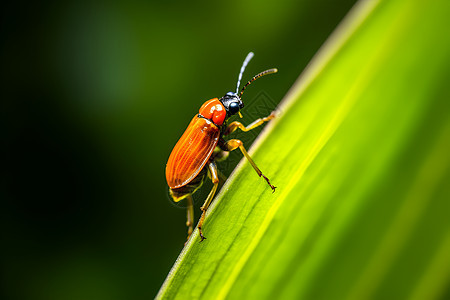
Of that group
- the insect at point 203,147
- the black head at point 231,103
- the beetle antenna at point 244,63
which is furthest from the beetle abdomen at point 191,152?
the beetle antenna at point 244,63

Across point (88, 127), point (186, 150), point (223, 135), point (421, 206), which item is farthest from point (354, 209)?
point (88, 127)

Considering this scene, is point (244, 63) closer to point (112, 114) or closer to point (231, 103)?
point (231, 103)

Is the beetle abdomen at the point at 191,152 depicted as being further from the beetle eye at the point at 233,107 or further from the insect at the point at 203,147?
the beetle eye at the point at 233,107

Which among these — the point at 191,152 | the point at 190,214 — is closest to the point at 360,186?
the point at 191,152

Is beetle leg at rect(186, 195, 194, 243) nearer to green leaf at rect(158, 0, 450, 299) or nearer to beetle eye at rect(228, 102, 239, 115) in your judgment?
beetle eye at rect(228, 102, 239, 115)

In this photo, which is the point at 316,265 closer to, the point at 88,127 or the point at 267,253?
the point at 267,253

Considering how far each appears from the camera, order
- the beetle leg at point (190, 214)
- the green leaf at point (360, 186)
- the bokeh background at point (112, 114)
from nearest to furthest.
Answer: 1. the green leaf at point (360, 186)
2. the bokeh background at point (112, 114)
3. the beetle leg at point (190, 214)

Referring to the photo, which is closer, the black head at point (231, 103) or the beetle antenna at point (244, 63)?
the beetle antenna at point (244, 63)
